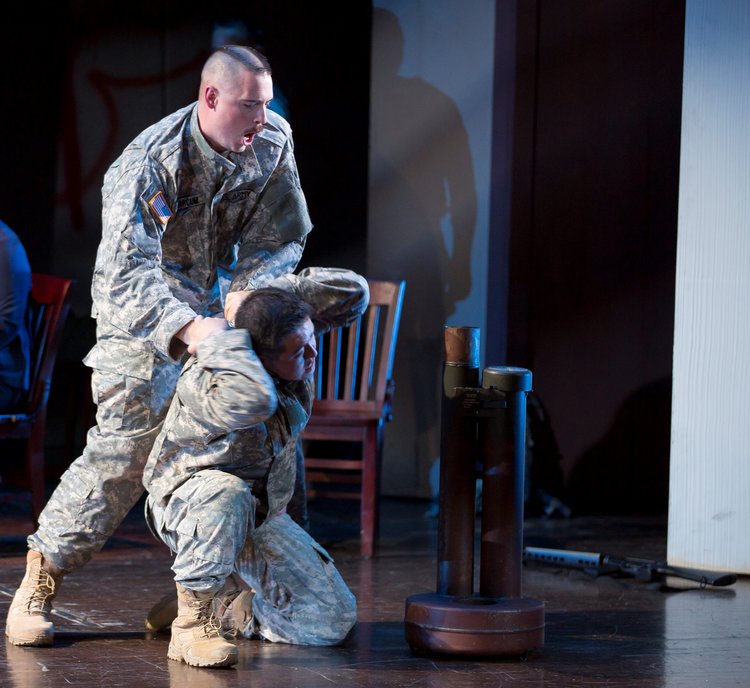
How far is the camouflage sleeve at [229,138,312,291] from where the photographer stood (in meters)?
2.94

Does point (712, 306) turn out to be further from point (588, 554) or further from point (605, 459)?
point (605, 459)

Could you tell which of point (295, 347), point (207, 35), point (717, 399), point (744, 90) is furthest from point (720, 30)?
point (207, 35)

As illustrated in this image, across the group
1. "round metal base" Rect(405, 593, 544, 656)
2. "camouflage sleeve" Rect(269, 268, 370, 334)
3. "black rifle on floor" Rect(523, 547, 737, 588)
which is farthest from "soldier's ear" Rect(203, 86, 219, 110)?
"black rifle on floor" Rect(523, 547, 737, 588)

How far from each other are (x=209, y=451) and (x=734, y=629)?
1.38 m

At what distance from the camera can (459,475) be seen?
2.72 m

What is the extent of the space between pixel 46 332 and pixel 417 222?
179 centimetres

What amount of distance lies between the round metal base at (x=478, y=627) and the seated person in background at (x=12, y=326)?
1836 millimetres

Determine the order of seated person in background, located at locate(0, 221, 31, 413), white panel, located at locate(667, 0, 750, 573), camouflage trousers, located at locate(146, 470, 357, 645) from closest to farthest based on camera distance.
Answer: camouflage trousers, located at locate(146, 470, 357, 645) < white panel, located at locate(667, 0, 750, 573) < seated person in background, located at locate(0, 221, 31, 413)

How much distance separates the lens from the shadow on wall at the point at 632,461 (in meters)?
5.16

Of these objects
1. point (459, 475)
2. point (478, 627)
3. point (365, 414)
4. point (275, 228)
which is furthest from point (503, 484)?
point (365, 414)

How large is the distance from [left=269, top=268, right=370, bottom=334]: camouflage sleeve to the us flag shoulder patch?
0.27 meters

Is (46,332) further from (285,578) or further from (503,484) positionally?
(503,484)

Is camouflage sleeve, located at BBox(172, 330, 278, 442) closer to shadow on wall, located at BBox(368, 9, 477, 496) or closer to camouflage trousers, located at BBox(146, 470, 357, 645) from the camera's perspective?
camouflage trousers, located at BBox(146, 470, 357, 645)

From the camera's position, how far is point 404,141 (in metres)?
5.25
